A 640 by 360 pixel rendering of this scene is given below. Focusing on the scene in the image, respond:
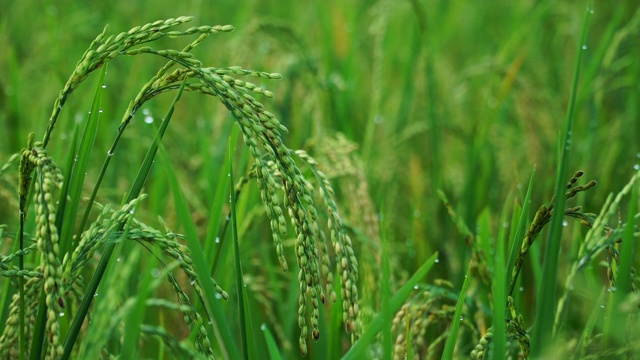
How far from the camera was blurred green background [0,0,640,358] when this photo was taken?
7.89 ft

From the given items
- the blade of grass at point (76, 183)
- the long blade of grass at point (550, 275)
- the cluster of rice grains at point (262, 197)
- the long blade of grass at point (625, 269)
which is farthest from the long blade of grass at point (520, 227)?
the blade of grass at point (76, 183)

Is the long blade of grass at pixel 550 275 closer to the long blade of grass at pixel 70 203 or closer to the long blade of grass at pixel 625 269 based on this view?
the long blade of grass at pixel 625 269

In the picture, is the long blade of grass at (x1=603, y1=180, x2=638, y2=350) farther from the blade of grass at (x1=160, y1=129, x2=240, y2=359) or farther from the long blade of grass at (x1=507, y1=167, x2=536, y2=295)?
the blade of grass at (x1=160, y1=129, x2=240, y2=359)

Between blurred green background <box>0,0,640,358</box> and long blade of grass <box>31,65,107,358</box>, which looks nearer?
long blade of grass <box>31,65,107,358</box>

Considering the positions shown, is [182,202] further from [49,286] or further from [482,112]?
[482,112]

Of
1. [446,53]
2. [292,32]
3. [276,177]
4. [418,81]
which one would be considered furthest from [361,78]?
[276,177]

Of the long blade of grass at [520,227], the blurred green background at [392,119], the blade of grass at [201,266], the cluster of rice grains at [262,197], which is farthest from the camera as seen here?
the blurred green background at [392,119]

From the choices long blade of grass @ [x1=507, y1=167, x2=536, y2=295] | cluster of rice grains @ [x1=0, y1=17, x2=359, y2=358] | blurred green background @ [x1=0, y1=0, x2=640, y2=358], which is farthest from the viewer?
blurred green background @ [x1=0, y1=0, x2=640, y2=358]

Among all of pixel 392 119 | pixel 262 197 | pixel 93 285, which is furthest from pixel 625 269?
pixel 392 119

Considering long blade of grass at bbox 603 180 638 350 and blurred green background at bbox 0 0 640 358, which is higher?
blurred green background at bbox 0 0 640 358

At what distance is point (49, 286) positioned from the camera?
957mm

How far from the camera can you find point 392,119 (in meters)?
3.39

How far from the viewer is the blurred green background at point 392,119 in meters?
2.40

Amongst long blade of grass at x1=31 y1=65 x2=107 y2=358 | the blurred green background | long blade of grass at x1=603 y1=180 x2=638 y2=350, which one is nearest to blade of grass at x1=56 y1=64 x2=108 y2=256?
long blade of grass at x1=31 y1=65 x2=107 y2=358
